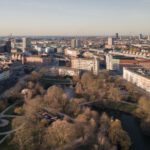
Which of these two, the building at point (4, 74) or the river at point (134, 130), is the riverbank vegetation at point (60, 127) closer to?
the river at point (134, 130)

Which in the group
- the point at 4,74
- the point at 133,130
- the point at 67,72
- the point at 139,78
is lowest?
the point at 133,130

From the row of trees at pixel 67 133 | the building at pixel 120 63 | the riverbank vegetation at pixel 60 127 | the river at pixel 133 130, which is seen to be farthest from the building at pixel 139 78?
the row of trees at pixel 67 133

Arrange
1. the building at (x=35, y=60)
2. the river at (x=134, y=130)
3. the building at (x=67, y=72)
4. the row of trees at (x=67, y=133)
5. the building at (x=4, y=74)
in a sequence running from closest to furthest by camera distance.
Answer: the row of trees at (x=67, y=133) → the river at (x=134, y=130) → the building at (x=4, y=74) → the building at (x=67, y=72) → the building at (x=35, y=60)

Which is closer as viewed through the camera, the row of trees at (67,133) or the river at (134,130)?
the row of trees at (67,133)

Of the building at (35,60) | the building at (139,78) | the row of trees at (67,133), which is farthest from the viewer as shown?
the building at (35,60)

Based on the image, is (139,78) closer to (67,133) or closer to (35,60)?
(67,133)

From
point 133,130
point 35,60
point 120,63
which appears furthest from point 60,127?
point 35,60

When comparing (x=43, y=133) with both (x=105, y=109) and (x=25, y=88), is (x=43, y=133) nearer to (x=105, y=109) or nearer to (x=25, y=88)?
(x=105, y=109)

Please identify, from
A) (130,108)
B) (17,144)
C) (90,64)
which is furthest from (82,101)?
(90,64)

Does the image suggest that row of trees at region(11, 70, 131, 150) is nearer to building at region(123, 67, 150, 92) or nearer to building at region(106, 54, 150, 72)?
building at region(123, 67, 150, 92)

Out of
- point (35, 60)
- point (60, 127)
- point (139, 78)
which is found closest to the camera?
point (60, 127)

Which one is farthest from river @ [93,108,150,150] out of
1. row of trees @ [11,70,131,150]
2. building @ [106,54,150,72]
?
building @ [106,54,150,72]

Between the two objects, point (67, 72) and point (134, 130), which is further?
point (67, 72)
